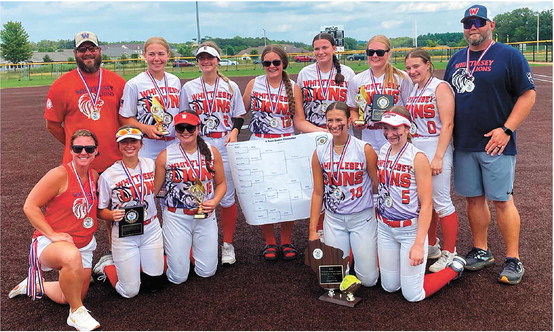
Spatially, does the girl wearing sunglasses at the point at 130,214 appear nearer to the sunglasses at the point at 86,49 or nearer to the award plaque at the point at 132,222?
the award plaque at the point at 132,222

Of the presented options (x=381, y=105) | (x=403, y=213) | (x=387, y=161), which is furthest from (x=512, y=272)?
(x=381, y=105)

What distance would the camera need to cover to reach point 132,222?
4223 millimetres

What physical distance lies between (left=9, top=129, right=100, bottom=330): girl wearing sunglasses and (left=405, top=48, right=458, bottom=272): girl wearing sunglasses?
282cm

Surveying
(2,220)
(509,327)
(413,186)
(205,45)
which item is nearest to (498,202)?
(413,186)

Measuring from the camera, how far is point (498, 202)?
14.9ft

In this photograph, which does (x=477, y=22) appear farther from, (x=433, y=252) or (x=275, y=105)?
(x=433, y=252)

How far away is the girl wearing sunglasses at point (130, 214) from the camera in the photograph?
421 cm

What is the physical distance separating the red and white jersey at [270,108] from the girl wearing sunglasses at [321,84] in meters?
0.16

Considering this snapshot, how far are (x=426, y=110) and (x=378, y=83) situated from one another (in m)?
0.60

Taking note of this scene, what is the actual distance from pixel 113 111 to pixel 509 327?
378 centimetres

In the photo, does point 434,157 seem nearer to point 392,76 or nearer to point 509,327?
point 392,76

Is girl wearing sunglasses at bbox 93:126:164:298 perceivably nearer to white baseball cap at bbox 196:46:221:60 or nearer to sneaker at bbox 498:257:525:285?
white baseball cap at bbox 196:46:221:60

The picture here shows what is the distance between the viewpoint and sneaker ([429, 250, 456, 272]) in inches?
178

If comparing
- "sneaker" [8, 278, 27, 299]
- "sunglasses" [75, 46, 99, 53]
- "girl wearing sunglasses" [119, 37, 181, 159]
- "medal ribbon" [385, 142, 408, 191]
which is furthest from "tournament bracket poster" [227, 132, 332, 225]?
"sneaker" [8, 278, 27, 299]
